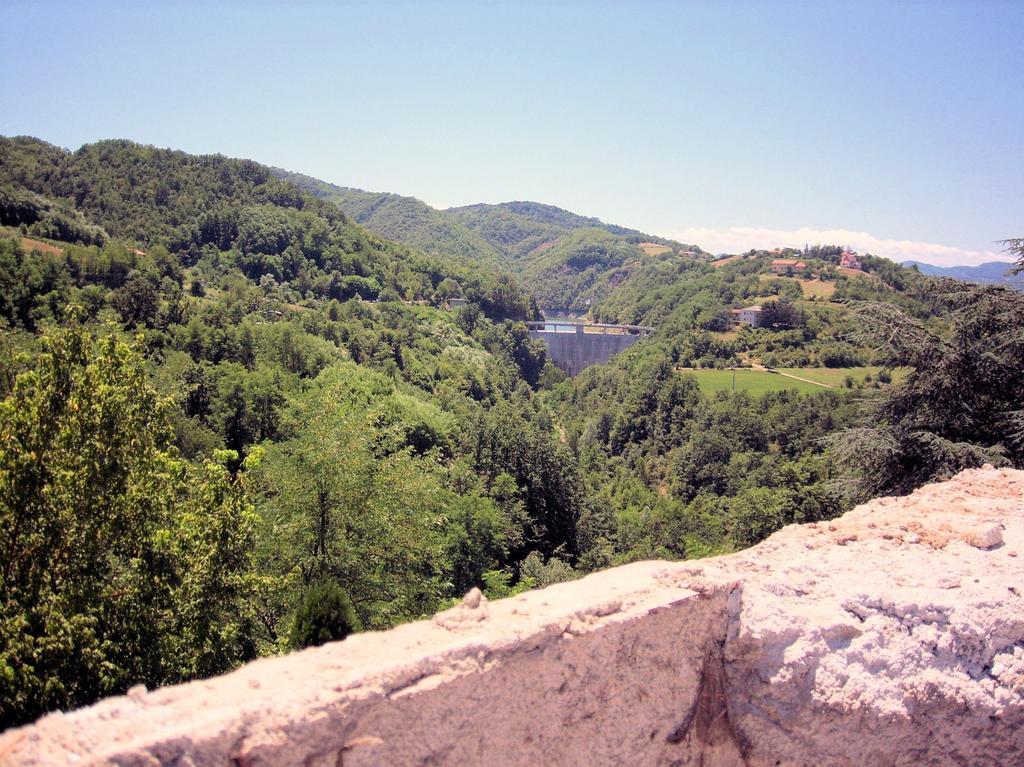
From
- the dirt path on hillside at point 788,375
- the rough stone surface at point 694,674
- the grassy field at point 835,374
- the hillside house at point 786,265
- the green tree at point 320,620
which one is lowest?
the dirt path on hillside at point 788,375

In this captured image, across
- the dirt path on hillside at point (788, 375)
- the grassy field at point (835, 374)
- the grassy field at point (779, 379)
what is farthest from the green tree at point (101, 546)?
the grassy field at point (835, 374)

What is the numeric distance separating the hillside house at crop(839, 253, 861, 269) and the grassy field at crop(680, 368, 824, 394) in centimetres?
6686

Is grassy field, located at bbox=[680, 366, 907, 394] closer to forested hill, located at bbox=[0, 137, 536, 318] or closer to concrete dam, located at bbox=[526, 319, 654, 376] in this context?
concrete dam, located at bbox=[526, 319, 654, 376]

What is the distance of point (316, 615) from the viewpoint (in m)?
8.53

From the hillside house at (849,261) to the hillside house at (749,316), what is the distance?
140 feet

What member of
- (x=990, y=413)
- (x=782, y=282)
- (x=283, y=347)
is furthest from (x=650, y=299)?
(x=990, y=413)

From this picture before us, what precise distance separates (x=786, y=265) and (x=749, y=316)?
136ft

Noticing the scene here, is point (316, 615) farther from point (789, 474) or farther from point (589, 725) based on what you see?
point (789, 474)

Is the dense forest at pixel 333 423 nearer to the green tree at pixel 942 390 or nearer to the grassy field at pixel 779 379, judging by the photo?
the green tree at pixel 942 390

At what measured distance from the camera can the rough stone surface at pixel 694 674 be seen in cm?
439

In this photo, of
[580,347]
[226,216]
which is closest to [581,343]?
[580,347]

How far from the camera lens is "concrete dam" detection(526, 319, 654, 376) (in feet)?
382

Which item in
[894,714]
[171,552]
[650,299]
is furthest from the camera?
[650,299]

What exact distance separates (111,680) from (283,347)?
44.9 meters
